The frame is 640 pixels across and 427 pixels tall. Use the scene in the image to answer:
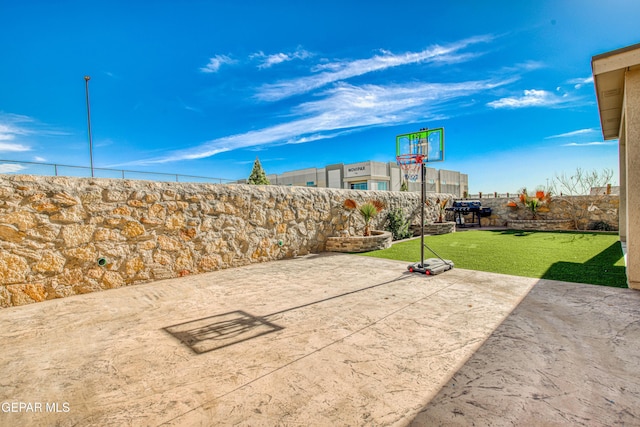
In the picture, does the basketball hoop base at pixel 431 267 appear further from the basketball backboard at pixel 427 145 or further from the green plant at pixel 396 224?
the green plant at pixel 396 224

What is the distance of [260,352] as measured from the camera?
265cm

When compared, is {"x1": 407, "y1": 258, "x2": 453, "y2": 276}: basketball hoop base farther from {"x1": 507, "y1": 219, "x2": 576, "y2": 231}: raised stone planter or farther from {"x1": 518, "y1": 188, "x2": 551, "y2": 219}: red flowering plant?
{"x1": 518, "y1": 188, "x2": 551, "y2": 219}: red flowering plant

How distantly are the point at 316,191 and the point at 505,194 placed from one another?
14.2 metres

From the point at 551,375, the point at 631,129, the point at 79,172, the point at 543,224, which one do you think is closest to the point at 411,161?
the point at 631,129

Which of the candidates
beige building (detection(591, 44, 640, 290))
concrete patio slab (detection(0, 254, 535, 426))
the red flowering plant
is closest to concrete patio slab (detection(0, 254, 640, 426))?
concrete patio slab (detection(0, 254, 535, 426))

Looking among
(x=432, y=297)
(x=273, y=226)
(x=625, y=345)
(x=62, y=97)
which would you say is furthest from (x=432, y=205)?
(x=62, y=97)

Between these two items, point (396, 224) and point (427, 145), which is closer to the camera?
point (427, 145)

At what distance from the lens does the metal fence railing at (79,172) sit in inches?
175

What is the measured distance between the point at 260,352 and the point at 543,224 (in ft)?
48.4

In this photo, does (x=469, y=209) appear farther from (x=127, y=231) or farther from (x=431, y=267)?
(x=127, y=231)

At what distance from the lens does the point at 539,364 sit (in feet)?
7.63

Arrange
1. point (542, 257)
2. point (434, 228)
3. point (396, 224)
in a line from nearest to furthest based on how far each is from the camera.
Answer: point (542, 257) → point (396, 224) → point (434, 228)

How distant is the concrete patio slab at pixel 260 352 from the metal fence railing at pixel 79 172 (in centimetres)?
207

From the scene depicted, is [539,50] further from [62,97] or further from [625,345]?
[62,97]
